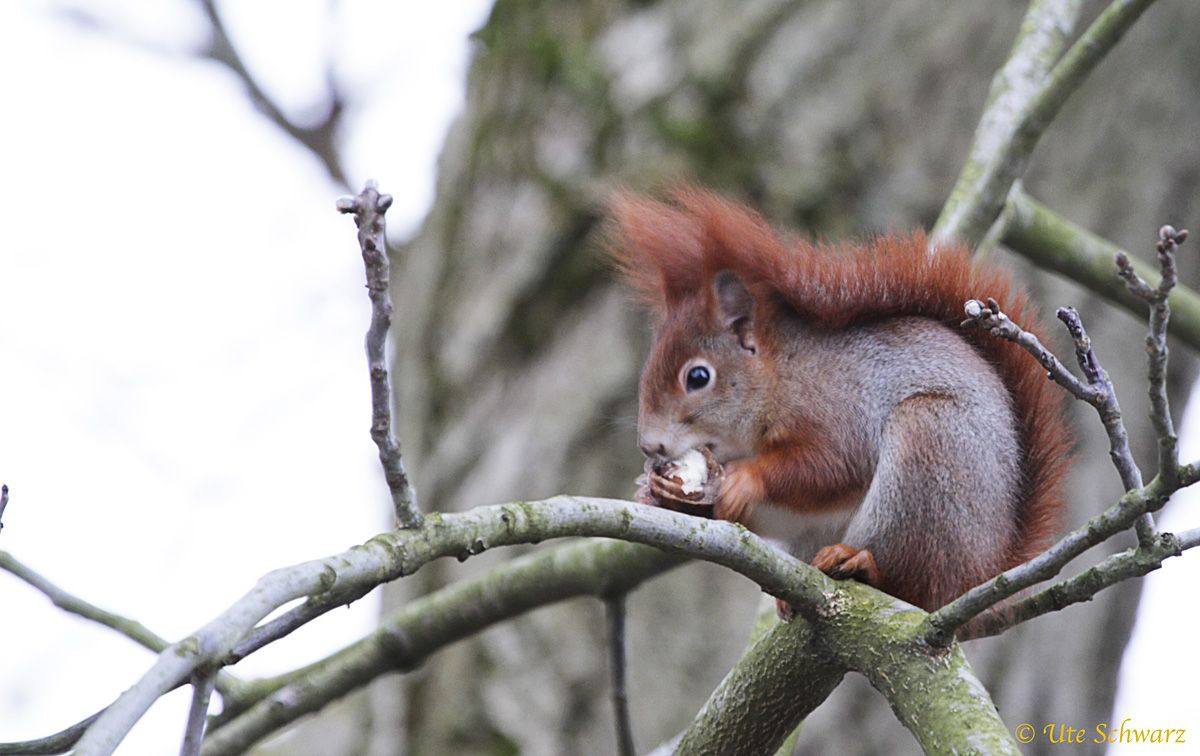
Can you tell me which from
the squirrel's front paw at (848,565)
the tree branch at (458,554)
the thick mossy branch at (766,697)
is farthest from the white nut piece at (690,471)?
the tree branch at (458,554)

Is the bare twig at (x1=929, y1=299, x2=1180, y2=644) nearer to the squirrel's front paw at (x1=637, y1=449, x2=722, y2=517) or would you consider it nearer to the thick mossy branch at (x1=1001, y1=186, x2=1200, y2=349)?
the squirrel's front paw at (x1=637, y1=449, x2=722, y2=517)

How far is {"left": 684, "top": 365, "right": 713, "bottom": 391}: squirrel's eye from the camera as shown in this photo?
1.99 metres

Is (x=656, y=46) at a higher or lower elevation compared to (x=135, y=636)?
higher

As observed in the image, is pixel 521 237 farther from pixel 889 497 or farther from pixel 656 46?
pixel 889 497

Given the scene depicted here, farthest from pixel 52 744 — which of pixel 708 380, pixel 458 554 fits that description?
pixel 708 380

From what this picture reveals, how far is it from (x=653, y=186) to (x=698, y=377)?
748 mm

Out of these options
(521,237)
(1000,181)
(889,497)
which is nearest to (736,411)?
(889,497)

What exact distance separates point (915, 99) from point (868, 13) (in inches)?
9.7

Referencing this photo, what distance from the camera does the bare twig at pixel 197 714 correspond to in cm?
86

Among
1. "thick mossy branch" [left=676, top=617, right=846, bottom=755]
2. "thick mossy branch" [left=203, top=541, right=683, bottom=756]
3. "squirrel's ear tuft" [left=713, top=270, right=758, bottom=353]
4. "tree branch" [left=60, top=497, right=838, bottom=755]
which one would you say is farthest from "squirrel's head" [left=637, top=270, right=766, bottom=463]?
"tree branch" [left=60, top=497, right=838, bottom=755]

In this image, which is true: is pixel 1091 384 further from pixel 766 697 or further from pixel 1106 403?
pixel 766 697

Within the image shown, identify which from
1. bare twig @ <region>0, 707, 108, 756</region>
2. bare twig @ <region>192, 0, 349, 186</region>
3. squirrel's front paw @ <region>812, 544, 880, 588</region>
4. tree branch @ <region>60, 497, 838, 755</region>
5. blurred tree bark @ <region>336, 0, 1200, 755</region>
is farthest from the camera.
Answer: bare twig @ <region>192, 0, 349, 186</region>

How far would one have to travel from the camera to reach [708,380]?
1.98 meters

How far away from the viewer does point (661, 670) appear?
8.77ft
